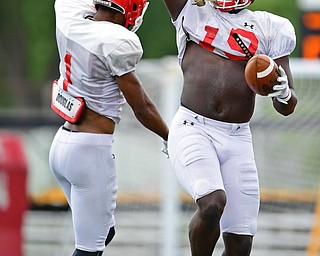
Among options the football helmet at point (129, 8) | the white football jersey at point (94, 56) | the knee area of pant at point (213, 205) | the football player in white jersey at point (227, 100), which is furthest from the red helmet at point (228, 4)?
the knee area of pant at point (213, 205)

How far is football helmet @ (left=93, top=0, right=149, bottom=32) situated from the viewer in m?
6.44

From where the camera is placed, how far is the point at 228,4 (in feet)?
21.5

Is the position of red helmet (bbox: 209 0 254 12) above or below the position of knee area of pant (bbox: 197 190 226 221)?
above

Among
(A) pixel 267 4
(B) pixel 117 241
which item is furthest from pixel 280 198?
(A) pixel 267 4

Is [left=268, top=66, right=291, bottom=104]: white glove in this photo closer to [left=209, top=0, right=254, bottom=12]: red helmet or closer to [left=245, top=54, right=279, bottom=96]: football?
[left=245, top=54, right=279, bottom=96]: football

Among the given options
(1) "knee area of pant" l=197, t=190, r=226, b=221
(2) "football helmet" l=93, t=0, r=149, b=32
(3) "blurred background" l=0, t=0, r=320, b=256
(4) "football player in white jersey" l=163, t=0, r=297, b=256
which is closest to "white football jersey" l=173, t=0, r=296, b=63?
(4) "football player in white jersey" l=163, t=0, r=297, b=256

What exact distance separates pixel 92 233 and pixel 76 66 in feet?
3.27

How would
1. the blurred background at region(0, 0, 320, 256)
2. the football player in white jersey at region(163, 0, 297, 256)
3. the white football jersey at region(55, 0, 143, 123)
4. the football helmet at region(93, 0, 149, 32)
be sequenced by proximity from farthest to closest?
the blurred background at region(0, 0, 320, 256) → the football player in white jersey at region(163, 0, 297, 256) → the football helmet at region(93, 0, 149, 32) → the white football jersey at region(55, 0, 143, 123)

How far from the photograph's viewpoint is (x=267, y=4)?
3253 cm

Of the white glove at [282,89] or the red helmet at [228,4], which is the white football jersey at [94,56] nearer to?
the red helmet at [228,4]

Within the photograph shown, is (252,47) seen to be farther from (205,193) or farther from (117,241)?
(117,241)

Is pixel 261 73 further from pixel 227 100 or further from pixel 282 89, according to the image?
pixel 227 100

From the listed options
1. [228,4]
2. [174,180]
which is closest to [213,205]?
[228,4]

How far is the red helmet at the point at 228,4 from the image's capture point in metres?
6.55
